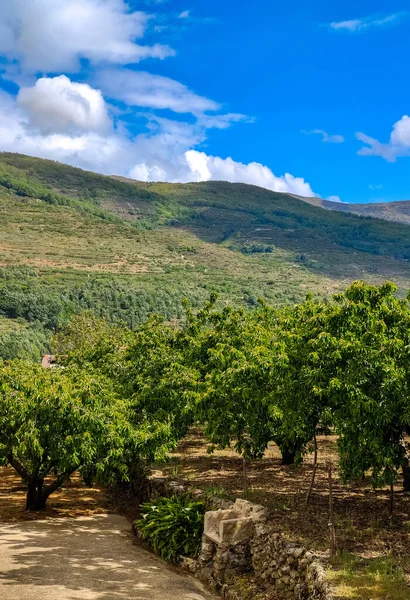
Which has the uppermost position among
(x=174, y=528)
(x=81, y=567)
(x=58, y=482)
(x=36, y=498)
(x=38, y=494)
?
(x=58, y=482)

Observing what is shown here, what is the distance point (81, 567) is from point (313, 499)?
705cm

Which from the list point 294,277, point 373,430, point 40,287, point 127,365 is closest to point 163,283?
point 40,287

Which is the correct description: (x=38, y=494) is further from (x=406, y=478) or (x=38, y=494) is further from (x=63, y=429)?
(x=406, y=478)

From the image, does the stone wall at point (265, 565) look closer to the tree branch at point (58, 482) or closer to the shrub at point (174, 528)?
the shrub at point (174, 528)

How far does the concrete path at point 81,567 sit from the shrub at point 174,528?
440 mm

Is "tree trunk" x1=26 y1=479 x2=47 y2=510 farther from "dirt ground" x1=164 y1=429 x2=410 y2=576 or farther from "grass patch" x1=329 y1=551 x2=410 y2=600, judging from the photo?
"grass patch" x1=329 y1=551 x2=410 y2=600

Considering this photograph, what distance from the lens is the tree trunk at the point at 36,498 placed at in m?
19.9

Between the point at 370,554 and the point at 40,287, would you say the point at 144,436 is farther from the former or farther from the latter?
the point at 40,287

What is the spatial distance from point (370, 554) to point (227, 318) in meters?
12.0

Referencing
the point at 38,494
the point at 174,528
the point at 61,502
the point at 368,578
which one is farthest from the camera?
the point at 61,502

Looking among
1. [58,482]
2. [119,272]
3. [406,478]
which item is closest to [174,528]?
[58,482]

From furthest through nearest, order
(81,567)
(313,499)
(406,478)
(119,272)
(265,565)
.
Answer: (119,272) → (406,478) → (313,499) → (81,567) → (265,565)

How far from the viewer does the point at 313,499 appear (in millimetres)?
16656

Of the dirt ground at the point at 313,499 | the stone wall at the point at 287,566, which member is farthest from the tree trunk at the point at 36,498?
the stone wall at the point at 287,566
